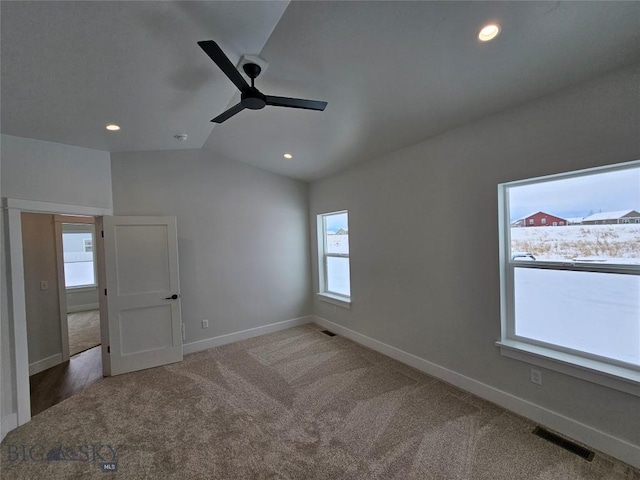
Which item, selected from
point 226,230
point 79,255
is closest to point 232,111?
point 226,230

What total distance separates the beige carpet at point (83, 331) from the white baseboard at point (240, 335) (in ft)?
6.00

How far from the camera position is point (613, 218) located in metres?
1.96

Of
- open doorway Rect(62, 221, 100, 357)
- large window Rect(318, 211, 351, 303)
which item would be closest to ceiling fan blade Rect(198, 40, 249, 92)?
large window Rect(318, 211, 351, 303)

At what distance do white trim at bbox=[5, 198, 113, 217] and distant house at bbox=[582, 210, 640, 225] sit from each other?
479cm

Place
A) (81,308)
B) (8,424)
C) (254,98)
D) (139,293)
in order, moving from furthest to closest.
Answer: (81,308) < (139,293) < (8,424) < (254,98)

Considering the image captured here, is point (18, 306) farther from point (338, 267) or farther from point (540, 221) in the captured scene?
point (540, 221)

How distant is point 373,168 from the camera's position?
3.70 m

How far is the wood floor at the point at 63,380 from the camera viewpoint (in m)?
2.89

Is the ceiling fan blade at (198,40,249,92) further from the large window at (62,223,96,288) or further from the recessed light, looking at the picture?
the large window at (62,223,96,288)

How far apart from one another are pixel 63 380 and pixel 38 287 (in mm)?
1282

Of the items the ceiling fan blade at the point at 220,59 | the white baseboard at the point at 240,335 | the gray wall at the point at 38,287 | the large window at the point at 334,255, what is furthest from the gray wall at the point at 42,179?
the large window at the point at 334,255

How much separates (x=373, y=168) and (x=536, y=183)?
5.99 feet

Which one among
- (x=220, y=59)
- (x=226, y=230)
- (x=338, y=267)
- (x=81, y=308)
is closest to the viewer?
(x=220, y=59)

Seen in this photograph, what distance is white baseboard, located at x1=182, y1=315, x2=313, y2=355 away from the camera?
3.97 meters
